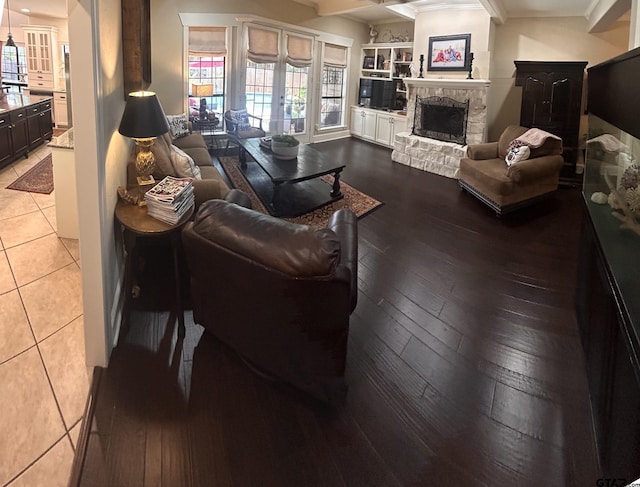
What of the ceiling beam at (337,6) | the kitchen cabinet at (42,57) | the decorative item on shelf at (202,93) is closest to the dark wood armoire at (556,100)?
the ceiling beam at (337,6)

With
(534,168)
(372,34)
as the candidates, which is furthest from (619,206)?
(372,34)

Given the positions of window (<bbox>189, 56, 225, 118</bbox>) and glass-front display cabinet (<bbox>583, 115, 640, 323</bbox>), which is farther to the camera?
window (<bbox>189, 56, 225, 118</bbox>)

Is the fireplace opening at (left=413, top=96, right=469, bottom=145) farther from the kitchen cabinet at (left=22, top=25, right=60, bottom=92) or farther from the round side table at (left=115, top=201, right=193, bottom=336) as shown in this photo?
the kitchen cabinet at (left=22, top=25, right=60, bottom=92)

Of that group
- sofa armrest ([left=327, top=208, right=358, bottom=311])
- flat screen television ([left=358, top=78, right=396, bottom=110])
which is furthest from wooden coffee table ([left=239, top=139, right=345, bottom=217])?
flat screen television ([left=358, top=78, right=396, bottom=110])

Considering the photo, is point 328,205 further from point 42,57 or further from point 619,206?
point 42,57

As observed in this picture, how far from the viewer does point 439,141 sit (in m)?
7.58

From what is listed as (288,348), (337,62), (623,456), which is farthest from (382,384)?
(337,62)

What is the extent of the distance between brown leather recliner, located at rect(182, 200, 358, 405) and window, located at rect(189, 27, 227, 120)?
19.9ft

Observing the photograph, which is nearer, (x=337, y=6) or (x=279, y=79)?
(x=337, y=6)

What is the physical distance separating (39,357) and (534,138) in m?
5.75

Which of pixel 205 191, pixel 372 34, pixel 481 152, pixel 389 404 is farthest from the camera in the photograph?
pixel 372 34

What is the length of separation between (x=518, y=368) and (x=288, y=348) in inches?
54.0

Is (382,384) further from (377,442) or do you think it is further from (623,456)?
(623,456)

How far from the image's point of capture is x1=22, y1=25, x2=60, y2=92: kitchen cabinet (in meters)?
10.1
